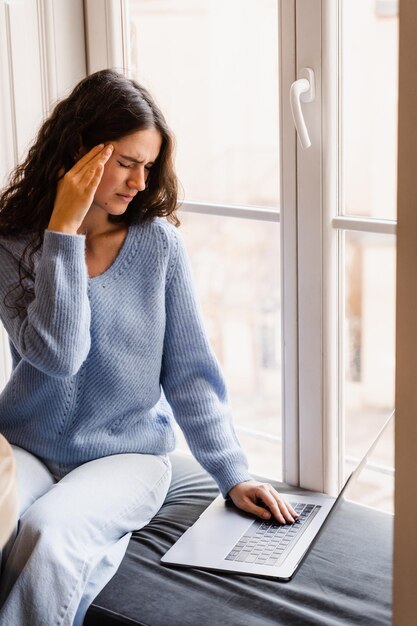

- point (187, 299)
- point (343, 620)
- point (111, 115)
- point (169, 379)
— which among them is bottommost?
point (343, 620)

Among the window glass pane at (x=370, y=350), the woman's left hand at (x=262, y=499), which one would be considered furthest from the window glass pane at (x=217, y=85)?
the woman's left hand at (x=262, y=499)

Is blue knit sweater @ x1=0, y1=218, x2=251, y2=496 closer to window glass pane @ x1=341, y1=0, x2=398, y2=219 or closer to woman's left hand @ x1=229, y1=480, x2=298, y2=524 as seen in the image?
woman's left hand @ x1=229, y1=480, x2=298, y2=524

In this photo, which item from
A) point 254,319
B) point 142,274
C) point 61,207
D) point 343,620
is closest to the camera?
point 343,620

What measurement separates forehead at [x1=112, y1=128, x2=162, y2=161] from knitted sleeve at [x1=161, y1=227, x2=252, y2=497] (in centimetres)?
20

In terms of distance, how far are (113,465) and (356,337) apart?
0.56 m

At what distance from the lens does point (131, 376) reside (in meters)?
1.74

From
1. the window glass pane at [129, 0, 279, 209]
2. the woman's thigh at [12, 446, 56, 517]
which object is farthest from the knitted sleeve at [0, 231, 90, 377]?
the window glass pane at [129, 0, 279, 209]

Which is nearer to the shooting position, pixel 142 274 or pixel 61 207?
pixel 61 207

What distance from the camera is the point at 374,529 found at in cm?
164

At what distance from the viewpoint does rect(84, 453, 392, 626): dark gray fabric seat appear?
4.58 feet

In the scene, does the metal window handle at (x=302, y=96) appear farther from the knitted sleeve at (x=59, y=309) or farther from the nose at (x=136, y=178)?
the knitted sleeve at (x=59, y=309)

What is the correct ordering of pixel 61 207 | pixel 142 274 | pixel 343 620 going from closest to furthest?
pixel 343 620, pixel 61 207, pixel 142 274

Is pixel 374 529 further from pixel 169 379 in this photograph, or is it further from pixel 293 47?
pixel 293 47

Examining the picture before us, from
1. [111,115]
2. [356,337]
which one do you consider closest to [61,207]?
[111,115]
